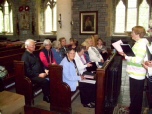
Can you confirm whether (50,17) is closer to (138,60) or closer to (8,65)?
(8,65)

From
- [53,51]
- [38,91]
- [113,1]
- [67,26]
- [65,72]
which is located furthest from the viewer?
[113,1]

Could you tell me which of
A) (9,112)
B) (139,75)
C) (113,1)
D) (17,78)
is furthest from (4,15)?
(9,112)

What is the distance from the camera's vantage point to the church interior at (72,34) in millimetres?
3895

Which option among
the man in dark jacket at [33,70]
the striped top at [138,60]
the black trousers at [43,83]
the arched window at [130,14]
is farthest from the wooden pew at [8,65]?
the arched window at [130,14]

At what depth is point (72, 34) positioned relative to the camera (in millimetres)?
11859

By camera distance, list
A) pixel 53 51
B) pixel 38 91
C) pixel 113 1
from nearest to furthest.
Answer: pixel 38 91 < pixel 53 51 < pixel 113 1

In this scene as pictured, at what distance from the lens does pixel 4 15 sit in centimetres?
1411

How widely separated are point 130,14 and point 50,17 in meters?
5.05

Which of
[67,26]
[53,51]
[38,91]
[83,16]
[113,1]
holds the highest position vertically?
[113,1]

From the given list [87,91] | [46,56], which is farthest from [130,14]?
[87,91]

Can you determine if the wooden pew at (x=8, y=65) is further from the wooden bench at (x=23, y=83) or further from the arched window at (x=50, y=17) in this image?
the arched window at (x=50, y=17)

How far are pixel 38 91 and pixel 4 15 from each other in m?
10.6

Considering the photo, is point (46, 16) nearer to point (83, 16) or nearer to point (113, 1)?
point (83, 16)

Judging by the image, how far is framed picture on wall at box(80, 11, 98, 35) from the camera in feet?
37.1
